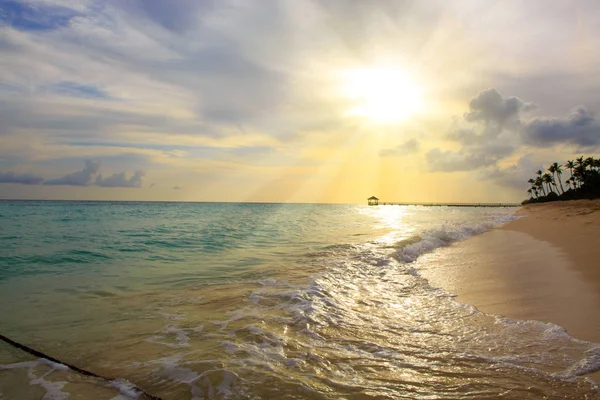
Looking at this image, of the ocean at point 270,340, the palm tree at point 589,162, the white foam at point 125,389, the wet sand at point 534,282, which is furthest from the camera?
the palm tree at point 589,162

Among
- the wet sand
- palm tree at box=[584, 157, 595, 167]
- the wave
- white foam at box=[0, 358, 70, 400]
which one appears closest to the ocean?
white foam at box=[0, 358, 70, 400]

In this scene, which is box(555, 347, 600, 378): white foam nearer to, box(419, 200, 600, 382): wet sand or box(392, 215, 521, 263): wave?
box(419, 200, 600, 382): wet sand

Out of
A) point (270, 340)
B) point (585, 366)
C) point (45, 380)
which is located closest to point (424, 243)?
point (585, 366)

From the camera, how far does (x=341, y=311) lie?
23.6 ft

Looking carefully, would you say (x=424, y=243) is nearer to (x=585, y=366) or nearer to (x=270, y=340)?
(x=585, y=366)

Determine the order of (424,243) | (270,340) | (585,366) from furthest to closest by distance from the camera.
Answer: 1. (424,243)
2. (270,340)
3. (585,366)

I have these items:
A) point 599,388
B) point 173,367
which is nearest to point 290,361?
point 173,367

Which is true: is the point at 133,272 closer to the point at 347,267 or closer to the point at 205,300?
the point at 205,300

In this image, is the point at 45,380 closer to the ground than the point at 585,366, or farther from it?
closer to the ground

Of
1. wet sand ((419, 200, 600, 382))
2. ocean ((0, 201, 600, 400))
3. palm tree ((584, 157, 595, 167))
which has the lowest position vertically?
ocean ((0, 201, 600, 400))

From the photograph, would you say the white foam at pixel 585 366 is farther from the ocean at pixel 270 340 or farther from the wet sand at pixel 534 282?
the wet sand at pixel 534 282

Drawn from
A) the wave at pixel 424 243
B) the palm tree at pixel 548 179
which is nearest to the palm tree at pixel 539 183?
the palm tree at pixel 548 179

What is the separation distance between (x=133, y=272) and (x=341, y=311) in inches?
307

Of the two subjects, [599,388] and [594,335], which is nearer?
[599,388]
